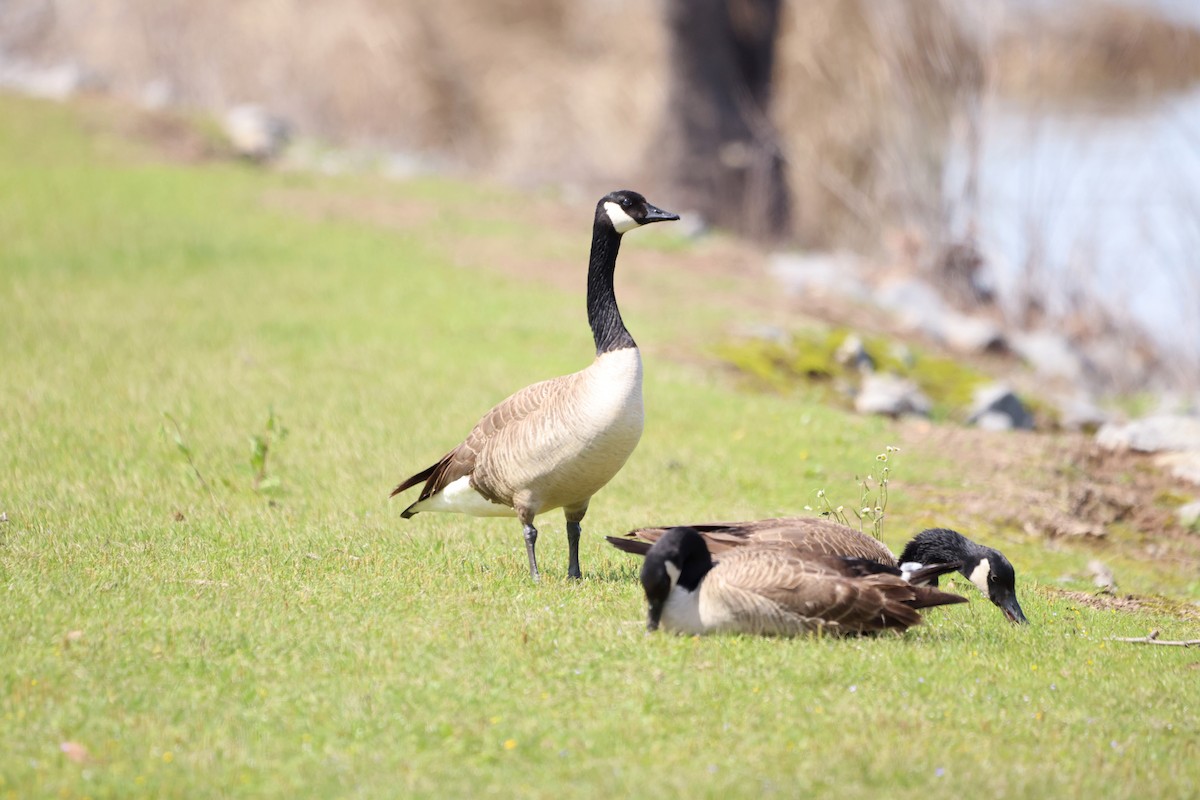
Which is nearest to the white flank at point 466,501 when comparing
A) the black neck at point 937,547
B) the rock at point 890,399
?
the black neck at point 937,547

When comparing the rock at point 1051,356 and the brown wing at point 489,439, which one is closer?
the brown wing at point 489,439

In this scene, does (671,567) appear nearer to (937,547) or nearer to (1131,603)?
(937,547)

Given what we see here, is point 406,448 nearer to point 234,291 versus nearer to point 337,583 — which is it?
point 337,583

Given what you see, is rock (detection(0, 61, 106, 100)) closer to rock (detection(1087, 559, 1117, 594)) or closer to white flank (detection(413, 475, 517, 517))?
A: white flank (detection(413, 475, 517, 517))

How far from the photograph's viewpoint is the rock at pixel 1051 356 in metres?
18.7

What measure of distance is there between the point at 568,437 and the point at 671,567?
1.24 m

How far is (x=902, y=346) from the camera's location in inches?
676

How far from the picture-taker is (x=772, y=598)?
6523mm

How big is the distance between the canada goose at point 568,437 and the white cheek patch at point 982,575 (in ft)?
7.10

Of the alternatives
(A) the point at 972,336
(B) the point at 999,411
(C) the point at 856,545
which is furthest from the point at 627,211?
(A) the point at 972,336

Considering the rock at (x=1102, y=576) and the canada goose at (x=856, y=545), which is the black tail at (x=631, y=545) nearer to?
the canada goose at (x=856, y=545)

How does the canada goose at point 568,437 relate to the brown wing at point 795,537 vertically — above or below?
above

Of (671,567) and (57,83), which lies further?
(57,83)

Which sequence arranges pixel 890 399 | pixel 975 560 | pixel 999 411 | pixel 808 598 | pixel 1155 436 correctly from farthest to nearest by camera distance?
pixel 999 411 < pixel 890 399 < pixel 1155 436 < pixel 975 560 < pixel 808 598
